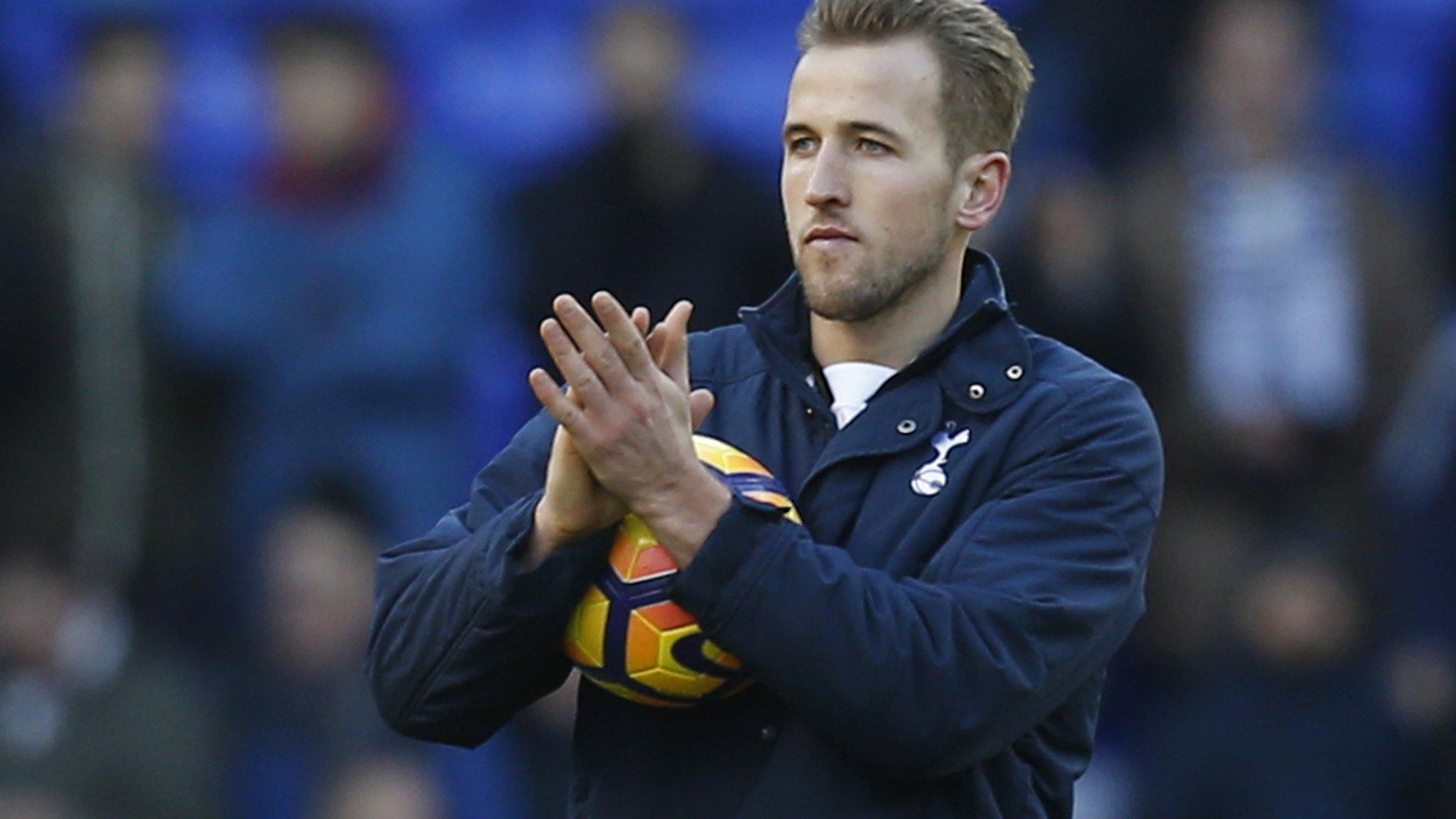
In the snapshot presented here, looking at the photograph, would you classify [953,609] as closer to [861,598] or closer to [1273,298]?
[861,598]

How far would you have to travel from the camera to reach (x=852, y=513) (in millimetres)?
3502

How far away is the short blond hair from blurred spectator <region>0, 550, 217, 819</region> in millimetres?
4274

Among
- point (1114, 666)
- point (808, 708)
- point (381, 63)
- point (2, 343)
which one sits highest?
point (808, 708)

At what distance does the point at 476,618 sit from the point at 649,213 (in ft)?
13.9

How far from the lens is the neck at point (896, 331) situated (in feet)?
12.1

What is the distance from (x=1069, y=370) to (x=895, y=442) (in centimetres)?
34

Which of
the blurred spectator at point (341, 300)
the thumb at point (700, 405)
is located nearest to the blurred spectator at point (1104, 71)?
the blurred spectator at point (341, 300)

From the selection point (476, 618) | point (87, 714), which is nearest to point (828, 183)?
point (476, 618)

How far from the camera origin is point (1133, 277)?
775 cm

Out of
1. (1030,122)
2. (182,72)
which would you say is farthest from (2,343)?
(1030,122)

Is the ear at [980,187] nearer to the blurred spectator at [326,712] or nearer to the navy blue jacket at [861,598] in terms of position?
the navy blue jacket at [861,598]

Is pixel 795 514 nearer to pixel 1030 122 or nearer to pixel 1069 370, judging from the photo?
pixel 1069 370

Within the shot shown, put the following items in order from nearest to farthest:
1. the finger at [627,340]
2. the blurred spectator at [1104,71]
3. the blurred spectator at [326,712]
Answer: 1. the finger at [627,340]
2. the blurred spectator at [326,712]
3. the blurred spectator at [1104,71]

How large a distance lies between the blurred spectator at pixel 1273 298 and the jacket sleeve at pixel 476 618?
4.38m
